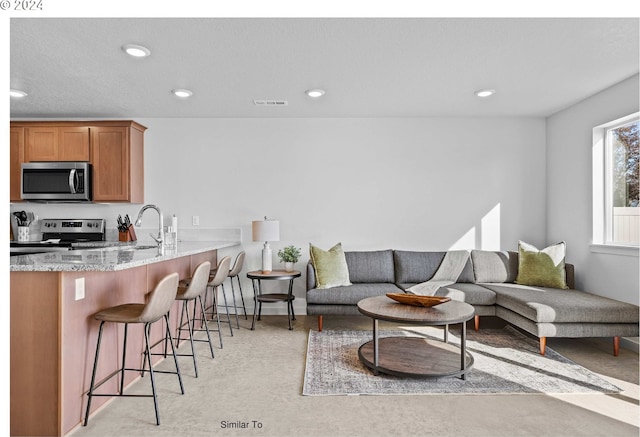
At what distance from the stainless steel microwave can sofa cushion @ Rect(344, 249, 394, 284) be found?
10.5 ft

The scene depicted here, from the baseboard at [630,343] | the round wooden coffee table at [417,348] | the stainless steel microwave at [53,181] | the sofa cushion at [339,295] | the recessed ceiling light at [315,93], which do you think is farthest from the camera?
the stainless steel microwave at [53,181]

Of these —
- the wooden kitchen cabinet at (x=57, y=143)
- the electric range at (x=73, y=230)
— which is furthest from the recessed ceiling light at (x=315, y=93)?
the electric range at (x=73, y=230)

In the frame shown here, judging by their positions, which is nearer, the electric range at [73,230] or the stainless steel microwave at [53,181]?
the stainless steel microwave at [53,181]

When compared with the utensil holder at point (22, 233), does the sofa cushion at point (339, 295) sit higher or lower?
lower

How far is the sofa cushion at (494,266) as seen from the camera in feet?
14.8

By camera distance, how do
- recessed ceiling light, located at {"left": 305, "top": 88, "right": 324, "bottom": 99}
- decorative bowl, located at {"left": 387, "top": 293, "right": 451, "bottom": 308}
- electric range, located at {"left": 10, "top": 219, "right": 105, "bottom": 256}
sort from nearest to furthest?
decorative bowl, located at {"left": 387, "top": 293, "right": 451, "bottom": 308}
recessed ceiling light, located at {"left": 305, "top": 88, "right": 324, "bottom": 99}
electric range, located at {"left": 10, "top": 219, "right": 105, "bottom": 256}

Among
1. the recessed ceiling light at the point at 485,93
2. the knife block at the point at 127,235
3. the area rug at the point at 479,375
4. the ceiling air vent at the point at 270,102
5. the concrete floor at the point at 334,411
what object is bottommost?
the concrete floor at the point at 334,411

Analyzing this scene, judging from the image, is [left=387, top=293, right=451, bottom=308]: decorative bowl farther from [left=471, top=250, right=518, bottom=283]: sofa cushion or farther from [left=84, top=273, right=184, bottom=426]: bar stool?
[left=84, top=273, right=184, bottom=426]: bar stool

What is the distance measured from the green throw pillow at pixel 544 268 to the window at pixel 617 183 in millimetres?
407

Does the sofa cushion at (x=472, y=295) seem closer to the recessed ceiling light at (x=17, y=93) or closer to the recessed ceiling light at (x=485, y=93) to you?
the recessed ceiling light at (x=485, y=93)

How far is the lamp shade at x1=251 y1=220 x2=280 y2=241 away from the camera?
4.49 meters

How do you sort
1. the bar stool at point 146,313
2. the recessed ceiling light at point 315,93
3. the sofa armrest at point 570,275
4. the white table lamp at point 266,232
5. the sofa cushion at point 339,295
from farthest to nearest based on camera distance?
the white table lamp at point 266,232, the sofa armrest at point 570,275, the sofa cushion at point 339,295, the recessed ceiling light at point 315,93, the bar stool at point 146,313

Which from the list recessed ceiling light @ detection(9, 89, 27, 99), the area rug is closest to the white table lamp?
the area rug
